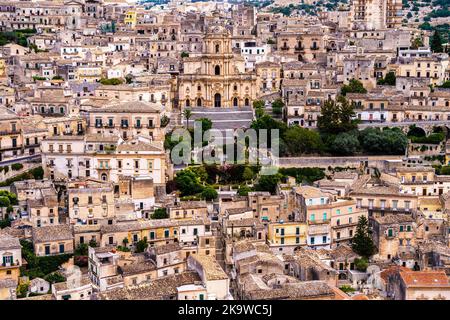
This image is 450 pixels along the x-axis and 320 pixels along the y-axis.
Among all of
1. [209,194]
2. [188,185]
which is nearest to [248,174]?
[209,194]

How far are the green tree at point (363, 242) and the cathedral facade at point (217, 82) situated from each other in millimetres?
14724

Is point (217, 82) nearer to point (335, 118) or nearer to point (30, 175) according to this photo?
point (335, 118)

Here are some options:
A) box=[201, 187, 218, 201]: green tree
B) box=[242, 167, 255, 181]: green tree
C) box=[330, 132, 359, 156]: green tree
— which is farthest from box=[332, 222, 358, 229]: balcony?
box=[330, 132, 359, 156]: green tree

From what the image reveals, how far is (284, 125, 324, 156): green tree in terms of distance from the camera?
2670cm

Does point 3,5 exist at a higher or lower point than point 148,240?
higher

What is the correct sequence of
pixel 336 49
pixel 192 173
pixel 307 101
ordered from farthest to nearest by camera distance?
1. pixel 336 49
2. pixel 307 101
3. pixel 192 173

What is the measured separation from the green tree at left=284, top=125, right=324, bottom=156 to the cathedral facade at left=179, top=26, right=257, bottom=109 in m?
7.27

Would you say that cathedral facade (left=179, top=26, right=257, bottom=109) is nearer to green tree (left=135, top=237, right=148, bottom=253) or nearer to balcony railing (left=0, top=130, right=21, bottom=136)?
balcony railing (left=0, top=130, right=21, bottom=136)

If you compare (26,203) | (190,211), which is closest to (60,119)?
(26,203)

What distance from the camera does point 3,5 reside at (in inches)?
1884

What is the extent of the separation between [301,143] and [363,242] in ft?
25.7

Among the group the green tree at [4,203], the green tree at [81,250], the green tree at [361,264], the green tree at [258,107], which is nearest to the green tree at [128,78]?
the green tree at [258,107]

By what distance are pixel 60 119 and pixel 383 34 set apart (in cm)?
2320

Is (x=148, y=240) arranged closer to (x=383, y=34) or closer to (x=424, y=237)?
(x=424, y=237)
